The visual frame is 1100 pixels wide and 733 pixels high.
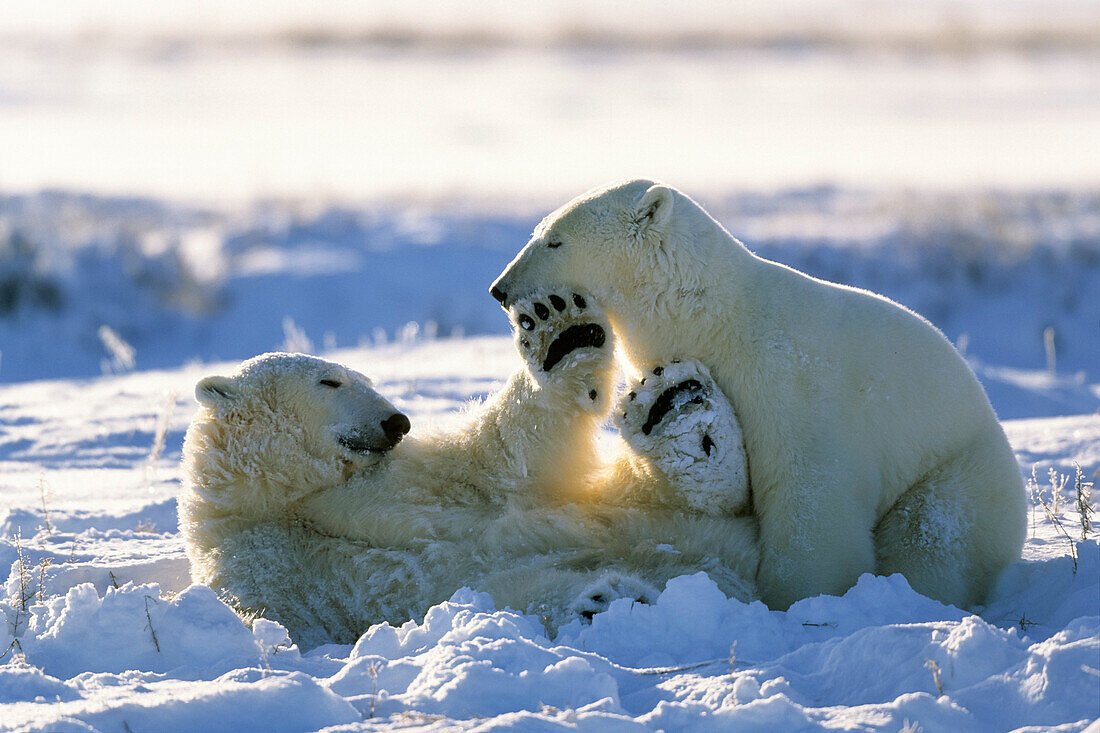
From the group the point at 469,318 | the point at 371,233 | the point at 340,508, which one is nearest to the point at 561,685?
the point at 340,508

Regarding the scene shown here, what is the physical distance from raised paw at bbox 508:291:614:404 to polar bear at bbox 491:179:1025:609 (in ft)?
0.24

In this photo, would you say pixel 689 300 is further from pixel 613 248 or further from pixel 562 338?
pixel 562 338

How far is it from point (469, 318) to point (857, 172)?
1374 centimetres

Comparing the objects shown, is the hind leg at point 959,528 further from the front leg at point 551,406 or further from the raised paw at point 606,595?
the front leg at point 551,406

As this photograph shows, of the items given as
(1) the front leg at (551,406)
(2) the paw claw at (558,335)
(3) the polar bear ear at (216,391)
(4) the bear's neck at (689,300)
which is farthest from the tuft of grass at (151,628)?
(4) the bear's neck at (689,300)

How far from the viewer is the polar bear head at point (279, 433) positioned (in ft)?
13.3

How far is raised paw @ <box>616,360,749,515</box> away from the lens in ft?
12.2

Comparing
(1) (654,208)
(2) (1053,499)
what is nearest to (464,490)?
(1) (654,208)

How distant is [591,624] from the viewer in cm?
317

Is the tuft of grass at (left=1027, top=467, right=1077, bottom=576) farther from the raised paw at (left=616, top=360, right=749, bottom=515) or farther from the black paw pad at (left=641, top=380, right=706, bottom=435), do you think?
the black paw pad at (left=641, top=380, right=706, bottom=435)

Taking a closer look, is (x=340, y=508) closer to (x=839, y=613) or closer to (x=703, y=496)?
(x=703, y=496)

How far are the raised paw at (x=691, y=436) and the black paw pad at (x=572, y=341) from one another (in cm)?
24

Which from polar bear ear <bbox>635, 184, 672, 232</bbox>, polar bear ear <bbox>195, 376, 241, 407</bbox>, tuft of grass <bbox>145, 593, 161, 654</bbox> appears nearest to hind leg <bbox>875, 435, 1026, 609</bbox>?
polar bear ear <bbox>635, 184, 672, 232</bbox>

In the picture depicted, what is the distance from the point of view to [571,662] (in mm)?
2645
